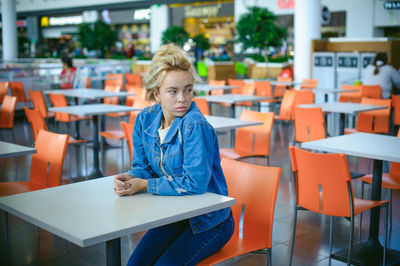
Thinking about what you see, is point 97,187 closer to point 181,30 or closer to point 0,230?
point 0,230

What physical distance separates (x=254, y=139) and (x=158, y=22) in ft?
60.1

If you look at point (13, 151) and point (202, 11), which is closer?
point (13, 151)

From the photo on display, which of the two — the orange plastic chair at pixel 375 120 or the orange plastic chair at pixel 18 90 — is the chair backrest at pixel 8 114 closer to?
the orange plastic chair at pixel 18 90

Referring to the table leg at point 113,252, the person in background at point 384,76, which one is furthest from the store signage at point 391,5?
the table leg at point 113,252

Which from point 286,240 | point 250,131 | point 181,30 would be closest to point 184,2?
point 181,30

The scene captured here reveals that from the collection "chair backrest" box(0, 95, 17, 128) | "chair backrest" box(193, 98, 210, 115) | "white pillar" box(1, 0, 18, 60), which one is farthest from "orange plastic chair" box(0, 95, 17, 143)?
"white pillar" box(1, 0, 18, 60)

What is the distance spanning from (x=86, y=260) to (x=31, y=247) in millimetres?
525

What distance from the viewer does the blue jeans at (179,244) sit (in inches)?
82.0

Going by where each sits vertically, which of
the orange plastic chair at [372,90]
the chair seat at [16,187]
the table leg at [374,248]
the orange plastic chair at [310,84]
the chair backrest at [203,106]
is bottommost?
the table leg at [374,248]

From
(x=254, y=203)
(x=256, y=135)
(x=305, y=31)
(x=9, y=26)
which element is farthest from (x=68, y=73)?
(x=9, y=26)

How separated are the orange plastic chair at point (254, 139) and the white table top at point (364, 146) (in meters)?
1.03

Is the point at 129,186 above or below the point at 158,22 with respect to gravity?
below

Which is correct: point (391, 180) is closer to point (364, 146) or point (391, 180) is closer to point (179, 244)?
point (364, 146)

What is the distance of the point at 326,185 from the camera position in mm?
2930
